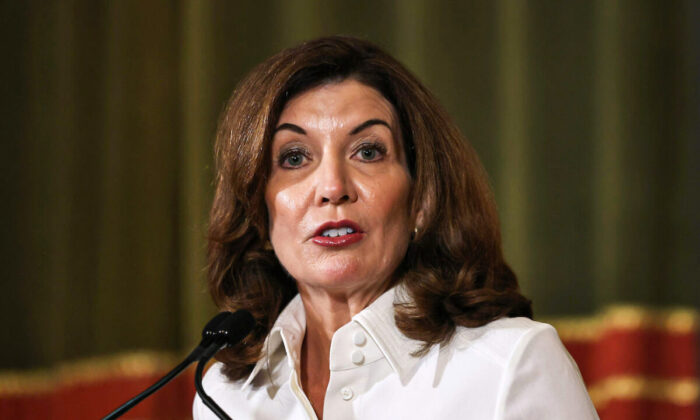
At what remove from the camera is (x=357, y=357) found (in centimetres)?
118

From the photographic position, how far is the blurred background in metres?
2.23

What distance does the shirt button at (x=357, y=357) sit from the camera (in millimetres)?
1178

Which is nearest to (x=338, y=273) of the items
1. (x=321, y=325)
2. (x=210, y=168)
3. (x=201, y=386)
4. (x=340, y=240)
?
(x=340, y=240)

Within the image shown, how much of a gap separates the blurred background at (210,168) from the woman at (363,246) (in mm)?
1120

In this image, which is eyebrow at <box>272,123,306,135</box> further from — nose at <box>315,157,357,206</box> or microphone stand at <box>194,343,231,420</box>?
microphone stand at <box>194,343,231,420</box>

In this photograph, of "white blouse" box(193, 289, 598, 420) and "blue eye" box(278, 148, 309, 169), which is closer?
"white blouse" box(193, 289, 598, 420)

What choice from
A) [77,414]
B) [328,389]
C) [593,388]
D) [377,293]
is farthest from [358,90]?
[77,414]

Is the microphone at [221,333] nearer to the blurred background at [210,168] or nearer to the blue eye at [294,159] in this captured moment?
the blue eye at [294,159]

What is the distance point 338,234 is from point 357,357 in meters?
0.19

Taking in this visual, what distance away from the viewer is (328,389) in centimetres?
118

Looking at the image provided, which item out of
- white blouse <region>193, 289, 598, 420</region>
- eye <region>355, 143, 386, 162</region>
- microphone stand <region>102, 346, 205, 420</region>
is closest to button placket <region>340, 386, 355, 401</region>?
white blouse <region>193, 289, 598, 420</region>

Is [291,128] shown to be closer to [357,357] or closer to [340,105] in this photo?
[340,105]

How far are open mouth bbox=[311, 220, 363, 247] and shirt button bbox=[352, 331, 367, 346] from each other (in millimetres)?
138

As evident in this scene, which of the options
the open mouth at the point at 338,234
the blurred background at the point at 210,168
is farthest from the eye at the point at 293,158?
the blurred background at the point at 210,168
